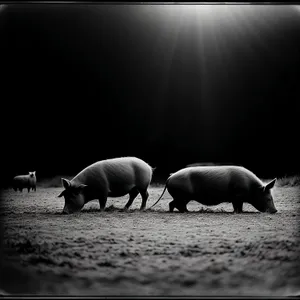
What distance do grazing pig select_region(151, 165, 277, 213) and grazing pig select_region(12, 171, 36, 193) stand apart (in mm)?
942

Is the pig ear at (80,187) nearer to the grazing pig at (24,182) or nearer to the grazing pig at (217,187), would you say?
the grazing pig at (24,182)

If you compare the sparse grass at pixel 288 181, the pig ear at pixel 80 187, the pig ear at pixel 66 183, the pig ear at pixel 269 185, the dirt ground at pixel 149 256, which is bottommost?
the dirt ground at pixel 149 256

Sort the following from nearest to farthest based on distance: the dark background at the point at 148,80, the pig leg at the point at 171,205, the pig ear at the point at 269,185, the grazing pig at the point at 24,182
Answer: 1. the dark background at the point at 148,80
2. the grazing pig at the point at 24,182
3. the pig ear at the point at 269,185
4. the pig leg at the point at 171,205

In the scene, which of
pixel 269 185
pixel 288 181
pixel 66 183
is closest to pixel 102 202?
pixel 66 183

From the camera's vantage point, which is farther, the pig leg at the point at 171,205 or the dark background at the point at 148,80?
the pig leg at the point at 171,205

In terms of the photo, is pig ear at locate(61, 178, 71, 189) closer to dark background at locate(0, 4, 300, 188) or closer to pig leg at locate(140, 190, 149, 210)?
dark background at locate(0, 4, 300, 188)

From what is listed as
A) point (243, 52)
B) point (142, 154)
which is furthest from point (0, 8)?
point (243, 52)

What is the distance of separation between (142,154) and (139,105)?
37 centimetres

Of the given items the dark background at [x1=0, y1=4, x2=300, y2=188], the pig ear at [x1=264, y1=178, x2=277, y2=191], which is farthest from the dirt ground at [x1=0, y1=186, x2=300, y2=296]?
the dark background at [x1=0, y1=4, x2=300, y2=188]

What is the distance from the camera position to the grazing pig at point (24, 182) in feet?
7.93

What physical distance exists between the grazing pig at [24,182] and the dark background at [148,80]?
0.05 m

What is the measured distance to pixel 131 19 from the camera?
2252mm

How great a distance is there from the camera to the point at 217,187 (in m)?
2.89

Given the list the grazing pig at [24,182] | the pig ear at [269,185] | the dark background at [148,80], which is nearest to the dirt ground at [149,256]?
the grazing pig at [24,182]
